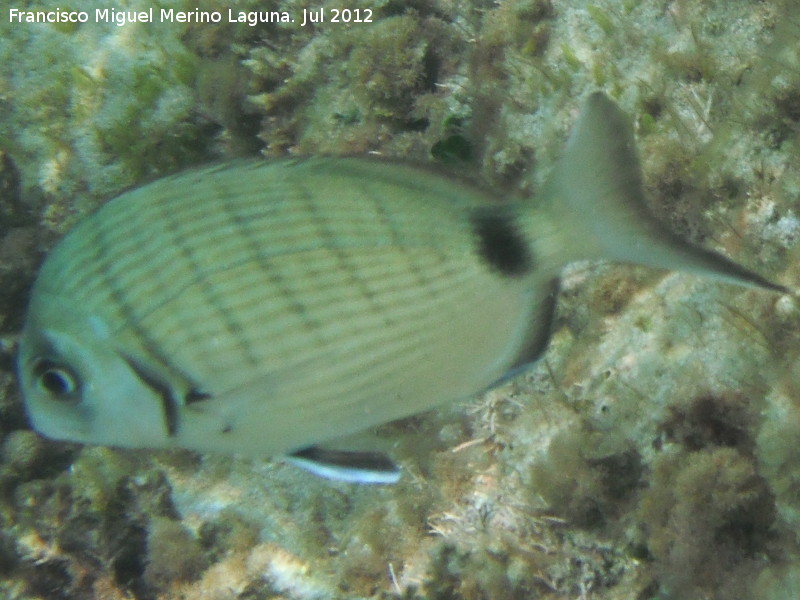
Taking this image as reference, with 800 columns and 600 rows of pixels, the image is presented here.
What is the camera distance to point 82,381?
1.35 metres

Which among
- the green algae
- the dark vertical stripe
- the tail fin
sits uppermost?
the tail fin

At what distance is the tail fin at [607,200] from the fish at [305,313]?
2 centimetres

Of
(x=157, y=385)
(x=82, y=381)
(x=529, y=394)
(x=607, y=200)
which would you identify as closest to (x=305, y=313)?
(x=157, y=385)

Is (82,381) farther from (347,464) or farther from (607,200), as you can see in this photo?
(607,200)

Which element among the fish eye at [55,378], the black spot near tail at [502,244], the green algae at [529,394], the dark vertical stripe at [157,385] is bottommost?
the green algae at [529,394]

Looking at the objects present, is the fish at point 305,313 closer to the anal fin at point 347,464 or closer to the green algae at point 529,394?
the anal fin at point 347,464

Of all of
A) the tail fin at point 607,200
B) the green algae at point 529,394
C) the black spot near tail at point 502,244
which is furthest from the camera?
the green algae at point 529,394

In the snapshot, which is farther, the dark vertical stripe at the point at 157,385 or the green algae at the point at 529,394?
the green algae at the point at 529,394

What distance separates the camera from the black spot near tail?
1.31 m

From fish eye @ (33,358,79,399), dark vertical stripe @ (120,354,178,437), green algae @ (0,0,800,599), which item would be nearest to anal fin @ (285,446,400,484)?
dark vertical stripe @ (120,354,178,437)

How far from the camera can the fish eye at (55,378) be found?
4.41 feet

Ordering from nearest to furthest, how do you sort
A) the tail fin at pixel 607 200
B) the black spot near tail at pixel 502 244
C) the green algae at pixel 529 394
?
the tail fin at pixel 607 200
the black spot near tail at pixel 502 244
the green algae at pixel 529 394

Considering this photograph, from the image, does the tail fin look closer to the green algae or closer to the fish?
the fish

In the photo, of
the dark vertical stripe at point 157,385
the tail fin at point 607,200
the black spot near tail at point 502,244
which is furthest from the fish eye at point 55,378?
the tail fin at point 607,200
